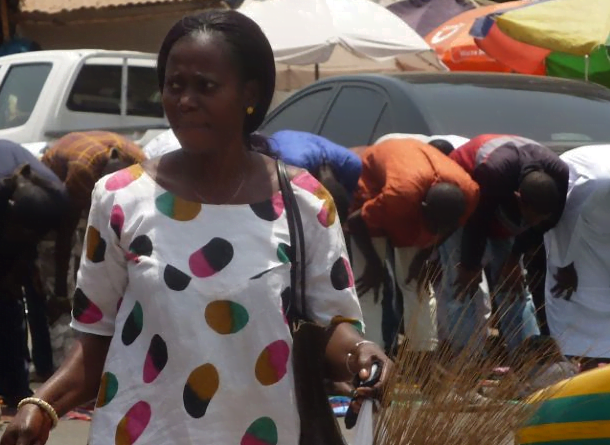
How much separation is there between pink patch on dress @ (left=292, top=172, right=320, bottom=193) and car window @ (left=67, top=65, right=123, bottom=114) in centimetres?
795

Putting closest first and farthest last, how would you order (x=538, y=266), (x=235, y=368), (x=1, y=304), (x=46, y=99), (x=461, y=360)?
Answer: (x=235, y=368) → (x=461, y=360) → (x=1, y=304) → (x=538, y=266) → (x=46, y=99)

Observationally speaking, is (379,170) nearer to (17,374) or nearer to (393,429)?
(17,374)

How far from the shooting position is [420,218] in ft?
22.1

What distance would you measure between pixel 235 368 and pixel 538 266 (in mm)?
5022

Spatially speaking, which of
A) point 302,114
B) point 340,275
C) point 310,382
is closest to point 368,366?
point 310,382

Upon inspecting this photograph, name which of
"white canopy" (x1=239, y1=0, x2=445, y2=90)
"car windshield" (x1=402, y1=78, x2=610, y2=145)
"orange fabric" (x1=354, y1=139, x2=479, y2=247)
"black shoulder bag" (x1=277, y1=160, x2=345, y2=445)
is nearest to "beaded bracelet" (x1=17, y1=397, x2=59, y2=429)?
"black shoulder bag" (x1=277, y1=160, x2=345, y2=445)

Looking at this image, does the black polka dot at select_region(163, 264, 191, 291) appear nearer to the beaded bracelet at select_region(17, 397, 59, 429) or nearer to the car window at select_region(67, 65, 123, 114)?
the beaded bracelet at select_region(17, 397, 59, 429)

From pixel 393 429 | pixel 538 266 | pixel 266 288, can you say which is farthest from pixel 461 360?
pixel 538 266

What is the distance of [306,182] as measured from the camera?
2.85m

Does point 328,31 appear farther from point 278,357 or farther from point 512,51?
point 278,357

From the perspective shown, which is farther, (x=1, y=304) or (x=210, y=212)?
(x=1, y=304)

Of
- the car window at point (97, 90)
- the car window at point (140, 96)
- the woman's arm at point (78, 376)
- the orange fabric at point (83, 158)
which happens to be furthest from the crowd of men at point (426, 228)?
the car window at point (140, 96)

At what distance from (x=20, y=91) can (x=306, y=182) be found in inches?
323

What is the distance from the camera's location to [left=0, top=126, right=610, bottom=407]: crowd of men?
6.50 m
